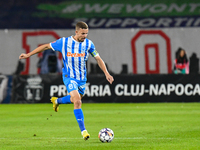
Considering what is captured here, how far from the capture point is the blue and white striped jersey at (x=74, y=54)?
8.34 m

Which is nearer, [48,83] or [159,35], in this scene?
[48,83]

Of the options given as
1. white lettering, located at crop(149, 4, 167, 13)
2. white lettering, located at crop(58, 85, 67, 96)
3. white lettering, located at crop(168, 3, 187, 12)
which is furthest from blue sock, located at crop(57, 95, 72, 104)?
white lettering, located at crop(168, 3, 187, 12)

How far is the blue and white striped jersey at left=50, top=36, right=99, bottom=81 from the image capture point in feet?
27.4

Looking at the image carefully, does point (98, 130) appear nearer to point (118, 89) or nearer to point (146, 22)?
point (118, 89)

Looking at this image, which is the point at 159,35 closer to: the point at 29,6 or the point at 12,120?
the point at 29,6

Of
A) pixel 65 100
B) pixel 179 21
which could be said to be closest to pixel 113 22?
pixel 179 21

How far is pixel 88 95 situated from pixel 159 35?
30.8ft

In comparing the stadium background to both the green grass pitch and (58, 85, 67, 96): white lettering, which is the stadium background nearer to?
(58, 85, 67, 96): white lettering

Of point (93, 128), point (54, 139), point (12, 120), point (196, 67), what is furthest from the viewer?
point (196, 67)

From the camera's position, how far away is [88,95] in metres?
19.1

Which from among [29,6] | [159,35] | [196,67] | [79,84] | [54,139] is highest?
[29,6]

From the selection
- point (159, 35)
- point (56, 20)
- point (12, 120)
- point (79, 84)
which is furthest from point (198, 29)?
point (79, 84)

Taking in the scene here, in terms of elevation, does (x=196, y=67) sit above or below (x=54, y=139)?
above

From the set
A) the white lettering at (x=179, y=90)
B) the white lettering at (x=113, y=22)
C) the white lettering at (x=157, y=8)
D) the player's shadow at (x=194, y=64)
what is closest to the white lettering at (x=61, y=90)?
the white lettering at (x=179, y=90)
